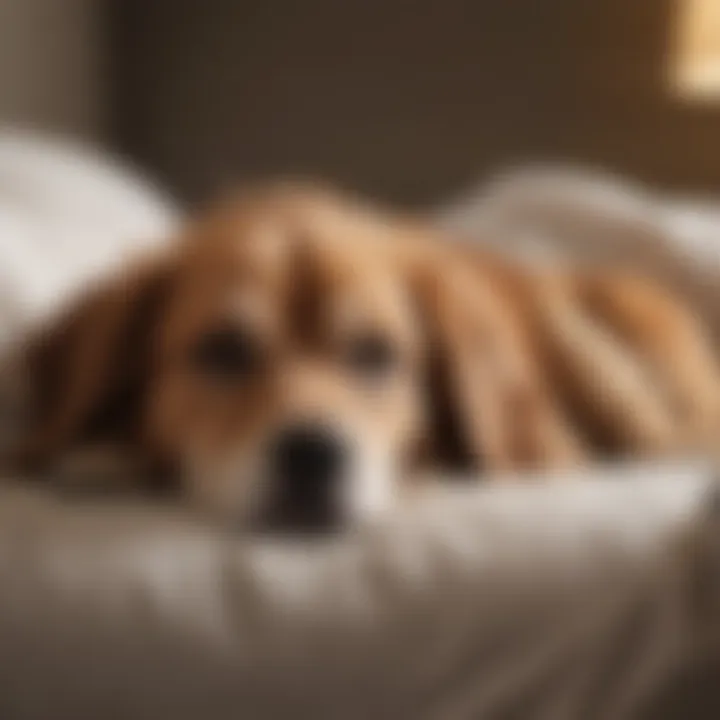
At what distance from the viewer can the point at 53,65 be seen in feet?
5.76

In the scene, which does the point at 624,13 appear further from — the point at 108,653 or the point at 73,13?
the point at 108,653

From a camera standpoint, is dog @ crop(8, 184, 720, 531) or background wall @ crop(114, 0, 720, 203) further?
background wall @ crop(114, 0, 720, 203)

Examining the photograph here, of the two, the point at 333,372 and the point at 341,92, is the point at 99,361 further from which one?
the point at 341,92

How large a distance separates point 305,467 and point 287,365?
9cm

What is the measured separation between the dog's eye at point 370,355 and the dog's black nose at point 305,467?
95mm

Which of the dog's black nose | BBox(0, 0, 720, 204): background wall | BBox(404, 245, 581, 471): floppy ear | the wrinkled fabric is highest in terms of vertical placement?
BBox(0, 0, 720, 204): background wall

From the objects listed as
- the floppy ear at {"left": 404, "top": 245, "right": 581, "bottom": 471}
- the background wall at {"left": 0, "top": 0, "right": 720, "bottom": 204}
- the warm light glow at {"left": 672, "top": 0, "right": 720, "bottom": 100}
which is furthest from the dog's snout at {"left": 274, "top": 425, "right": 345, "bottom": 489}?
the warm light glow at {"left": 672, "top": 0, "right": 720, "bottom": 100}

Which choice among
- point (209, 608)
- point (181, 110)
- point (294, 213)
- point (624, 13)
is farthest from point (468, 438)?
point (624, 13)

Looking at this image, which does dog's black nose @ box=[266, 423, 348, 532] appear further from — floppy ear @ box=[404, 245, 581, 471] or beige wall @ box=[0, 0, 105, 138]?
beige wall @ box=[0, 0, 105, 138]

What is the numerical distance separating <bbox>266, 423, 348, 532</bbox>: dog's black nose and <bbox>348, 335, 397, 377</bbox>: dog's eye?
0.09 metres

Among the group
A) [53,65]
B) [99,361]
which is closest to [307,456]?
[99,361]

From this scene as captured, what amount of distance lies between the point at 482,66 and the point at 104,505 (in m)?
1.31

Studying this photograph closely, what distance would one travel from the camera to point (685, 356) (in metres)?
1.17

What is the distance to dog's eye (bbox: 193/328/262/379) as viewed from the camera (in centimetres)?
96
